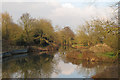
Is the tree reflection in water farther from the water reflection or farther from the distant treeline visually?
the distant treeline

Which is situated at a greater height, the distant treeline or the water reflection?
the distant treeline

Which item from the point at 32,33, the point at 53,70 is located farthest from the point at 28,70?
the point at 32,33

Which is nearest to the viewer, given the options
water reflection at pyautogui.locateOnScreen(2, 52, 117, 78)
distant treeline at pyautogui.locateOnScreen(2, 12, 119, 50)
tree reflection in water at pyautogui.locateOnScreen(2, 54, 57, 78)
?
water reflection at pyautogui.locateOnScreen(2, 52, 117, 78)

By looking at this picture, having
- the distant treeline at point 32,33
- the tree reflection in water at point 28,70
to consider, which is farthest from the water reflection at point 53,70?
the distant treeline at point 32,33

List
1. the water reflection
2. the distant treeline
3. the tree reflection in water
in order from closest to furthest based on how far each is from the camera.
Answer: the water reflection → the tree reflection in water → the distant treeline

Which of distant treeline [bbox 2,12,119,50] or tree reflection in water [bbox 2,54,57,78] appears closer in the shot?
tree reflection in water [bbox 2,54,57,78]

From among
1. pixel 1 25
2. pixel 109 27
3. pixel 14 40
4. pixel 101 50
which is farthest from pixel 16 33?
pixel 109 27

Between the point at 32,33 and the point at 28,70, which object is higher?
the point at 32,33

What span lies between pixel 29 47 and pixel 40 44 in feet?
21.9

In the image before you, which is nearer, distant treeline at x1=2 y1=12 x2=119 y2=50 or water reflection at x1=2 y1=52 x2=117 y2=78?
water reflection at x1=2 y1=52 x2=117 y2=78

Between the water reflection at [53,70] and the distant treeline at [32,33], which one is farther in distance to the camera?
the distant treeline at [32,33]

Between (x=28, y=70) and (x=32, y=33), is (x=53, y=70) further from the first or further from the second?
(x=32, y=33)

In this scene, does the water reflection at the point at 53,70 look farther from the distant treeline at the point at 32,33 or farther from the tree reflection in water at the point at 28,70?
the distant treeline at the point at 32,33

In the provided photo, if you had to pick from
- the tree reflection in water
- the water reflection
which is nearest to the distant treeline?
the water reflection
